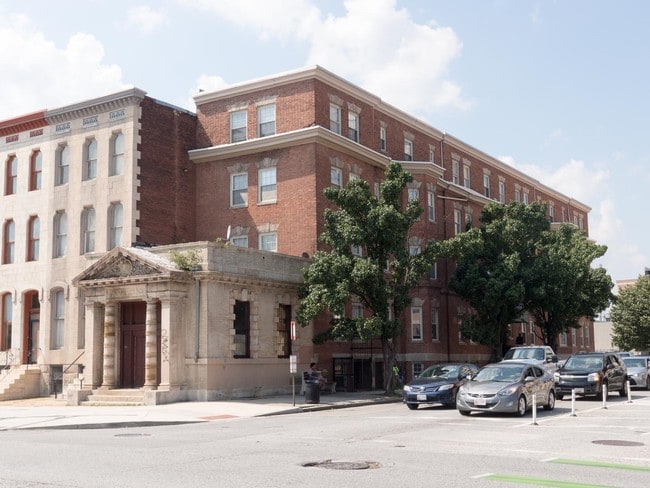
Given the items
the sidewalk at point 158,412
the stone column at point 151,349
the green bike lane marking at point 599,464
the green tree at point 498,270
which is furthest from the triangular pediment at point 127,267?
the green bike lane marking at point 599,464

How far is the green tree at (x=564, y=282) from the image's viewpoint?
136 ft

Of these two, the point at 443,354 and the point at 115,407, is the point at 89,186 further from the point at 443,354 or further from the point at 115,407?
the point at 443,354

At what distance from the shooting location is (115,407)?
28.4 metres

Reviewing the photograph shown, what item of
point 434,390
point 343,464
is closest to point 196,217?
point 434,390

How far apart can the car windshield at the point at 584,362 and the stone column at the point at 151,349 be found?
15625 millimetres

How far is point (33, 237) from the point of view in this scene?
4019 cm

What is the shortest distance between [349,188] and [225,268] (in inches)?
→ 241

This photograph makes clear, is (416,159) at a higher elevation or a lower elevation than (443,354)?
higher

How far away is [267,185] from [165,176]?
505cm

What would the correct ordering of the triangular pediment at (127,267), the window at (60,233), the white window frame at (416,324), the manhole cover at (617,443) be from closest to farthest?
the manhole cover at (617,443) → the triangular pediment at (127,267) → the window at (60,233) → the white window frame at (416,324)

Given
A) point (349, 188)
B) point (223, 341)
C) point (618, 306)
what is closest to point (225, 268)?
point (223, 341)

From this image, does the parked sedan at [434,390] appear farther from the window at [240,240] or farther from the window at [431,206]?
the window at [431,206]

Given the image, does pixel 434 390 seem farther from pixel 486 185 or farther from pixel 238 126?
pixel 486 185

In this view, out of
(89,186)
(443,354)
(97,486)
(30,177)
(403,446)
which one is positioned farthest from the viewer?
(443,354)
